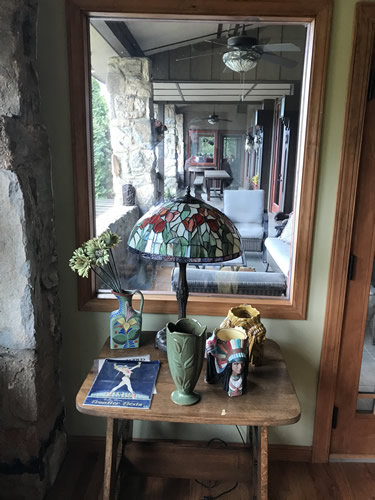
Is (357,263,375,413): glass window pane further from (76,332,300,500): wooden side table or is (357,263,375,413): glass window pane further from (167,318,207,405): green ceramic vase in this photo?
(167,318,207,405): green ceramic vase

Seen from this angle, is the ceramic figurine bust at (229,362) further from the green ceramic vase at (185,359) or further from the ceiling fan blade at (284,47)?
the ceiling fan blade at (284,47)

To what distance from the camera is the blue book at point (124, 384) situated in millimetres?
1244

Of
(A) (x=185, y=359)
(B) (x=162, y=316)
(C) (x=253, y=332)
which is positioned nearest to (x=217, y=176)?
(B) (x=162, y=316)

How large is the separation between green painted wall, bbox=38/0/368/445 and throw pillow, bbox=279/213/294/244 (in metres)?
0.13

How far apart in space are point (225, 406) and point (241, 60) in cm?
215

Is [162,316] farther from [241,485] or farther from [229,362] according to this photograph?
[241,485]

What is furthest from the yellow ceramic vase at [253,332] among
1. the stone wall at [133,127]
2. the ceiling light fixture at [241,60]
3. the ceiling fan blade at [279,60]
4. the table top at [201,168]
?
the ceiling light fixture at [241,60]

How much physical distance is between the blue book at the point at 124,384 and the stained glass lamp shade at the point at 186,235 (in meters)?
0.44

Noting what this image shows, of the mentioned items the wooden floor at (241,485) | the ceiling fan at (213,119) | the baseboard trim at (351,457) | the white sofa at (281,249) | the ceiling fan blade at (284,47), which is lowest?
the wooden floor at (241,485)

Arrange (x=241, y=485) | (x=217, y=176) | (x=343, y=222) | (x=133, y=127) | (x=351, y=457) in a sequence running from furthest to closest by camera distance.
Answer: (x=133, y=127), (x=217, y=176), (x=351, y=457), (x=241, y=485), (x=343, y=222)

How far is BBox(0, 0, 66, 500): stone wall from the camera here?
1349 mm

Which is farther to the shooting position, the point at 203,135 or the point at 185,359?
the point at 203,135

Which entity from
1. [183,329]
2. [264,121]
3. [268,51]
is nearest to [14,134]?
[183,329]

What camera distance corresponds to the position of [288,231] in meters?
1.84
